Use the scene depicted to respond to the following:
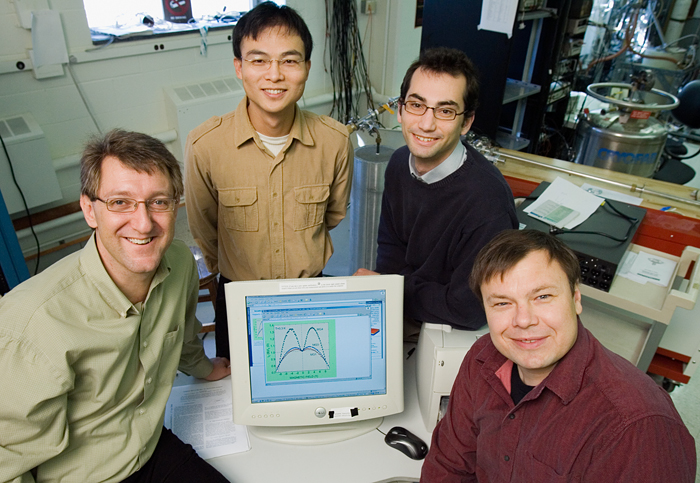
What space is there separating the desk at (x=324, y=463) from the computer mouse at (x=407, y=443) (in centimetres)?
1

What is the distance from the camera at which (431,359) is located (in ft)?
3.76

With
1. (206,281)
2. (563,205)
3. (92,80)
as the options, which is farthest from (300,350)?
(92,80)

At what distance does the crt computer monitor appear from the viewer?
3.48 ft

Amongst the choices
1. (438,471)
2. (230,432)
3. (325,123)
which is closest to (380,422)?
(438,471)

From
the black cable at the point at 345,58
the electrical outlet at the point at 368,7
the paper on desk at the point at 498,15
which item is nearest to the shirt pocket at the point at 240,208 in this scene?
the paper on desk at the point at 498,15

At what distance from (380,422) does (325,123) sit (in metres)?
0.88

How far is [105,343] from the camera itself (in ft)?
3.18

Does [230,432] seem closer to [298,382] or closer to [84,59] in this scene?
[298,382]

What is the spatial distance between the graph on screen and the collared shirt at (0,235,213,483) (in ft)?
0.78

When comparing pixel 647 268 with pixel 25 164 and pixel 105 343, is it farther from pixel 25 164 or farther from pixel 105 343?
pixel 25 164

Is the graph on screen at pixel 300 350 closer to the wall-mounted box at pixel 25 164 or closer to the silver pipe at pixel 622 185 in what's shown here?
the silver pipe at pixel 622 185

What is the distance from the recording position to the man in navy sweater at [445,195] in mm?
1254

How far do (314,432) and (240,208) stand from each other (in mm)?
667

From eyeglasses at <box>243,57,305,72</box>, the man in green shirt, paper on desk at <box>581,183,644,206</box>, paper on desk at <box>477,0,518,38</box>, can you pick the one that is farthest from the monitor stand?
paper on desk at <box>477,0,518,38</box>
